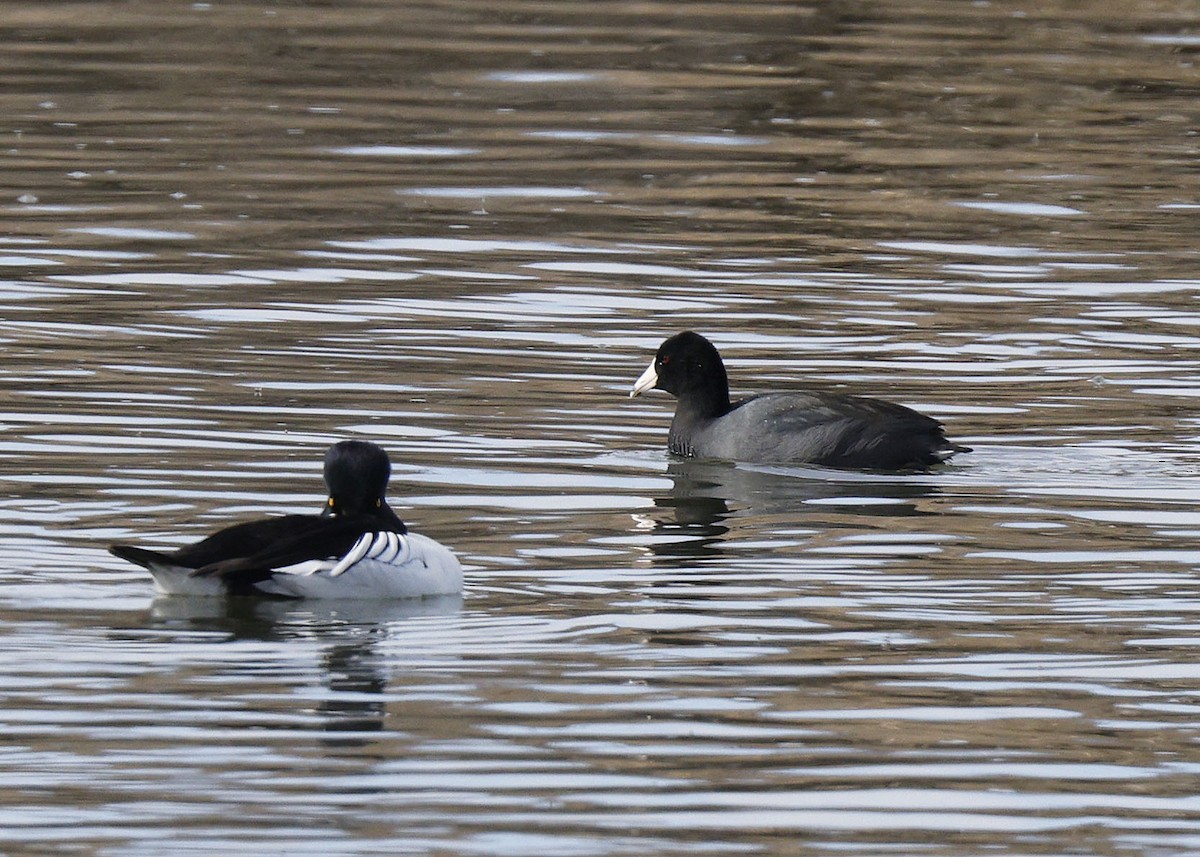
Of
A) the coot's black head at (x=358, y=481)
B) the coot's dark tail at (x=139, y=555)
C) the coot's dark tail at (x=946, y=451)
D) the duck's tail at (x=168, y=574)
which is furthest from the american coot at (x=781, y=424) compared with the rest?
the coot's dark tail at (x=139, y=555)

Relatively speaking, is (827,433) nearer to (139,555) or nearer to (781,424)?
(781,424)

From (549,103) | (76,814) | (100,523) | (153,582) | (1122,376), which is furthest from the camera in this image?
(549,103)

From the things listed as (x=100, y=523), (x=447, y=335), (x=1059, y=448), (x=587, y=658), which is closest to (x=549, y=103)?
(x=447, y=335)

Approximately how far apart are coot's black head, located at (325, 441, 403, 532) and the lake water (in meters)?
0.53

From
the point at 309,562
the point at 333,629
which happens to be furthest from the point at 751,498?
the point at 333,629

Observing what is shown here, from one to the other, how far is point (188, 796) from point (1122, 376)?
900cm

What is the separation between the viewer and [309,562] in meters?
9.69

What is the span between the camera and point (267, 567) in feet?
31.3

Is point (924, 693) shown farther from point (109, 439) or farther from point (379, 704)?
point (109, 439)

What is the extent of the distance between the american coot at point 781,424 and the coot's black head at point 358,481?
3.52 metres

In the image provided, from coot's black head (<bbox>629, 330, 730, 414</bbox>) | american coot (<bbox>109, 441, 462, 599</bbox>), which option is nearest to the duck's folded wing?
american coot (<bbox>109, 441, 462, 599</bbox>)

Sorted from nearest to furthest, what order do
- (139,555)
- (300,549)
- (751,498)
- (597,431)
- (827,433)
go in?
(139,555) < (300,549) < (751,498) < (827,433) < (597,431)

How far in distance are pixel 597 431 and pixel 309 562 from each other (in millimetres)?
4300

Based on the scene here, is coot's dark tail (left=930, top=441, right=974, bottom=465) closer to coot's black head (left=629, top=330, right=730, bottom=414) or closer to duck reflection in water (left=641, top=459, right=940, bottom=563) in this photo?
duck reflection in water (left=641, top=459, right=940, bottom=563)
